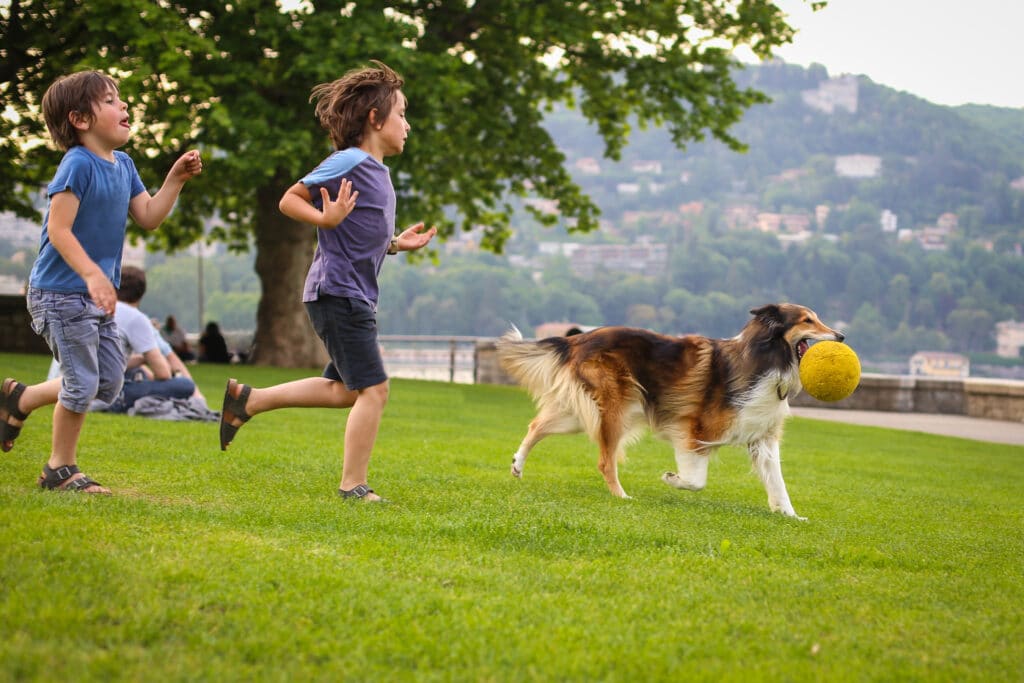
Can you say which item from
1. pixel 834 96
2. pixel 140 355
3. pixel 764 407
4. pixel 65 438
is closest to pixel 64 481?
pixel 65 438

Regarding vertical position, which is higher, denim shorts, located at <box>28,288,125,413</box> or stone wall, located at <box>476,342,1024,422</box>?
denim shorts, located at <box>28,288,125,413</box>

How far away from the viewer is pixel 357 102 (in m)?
6.02

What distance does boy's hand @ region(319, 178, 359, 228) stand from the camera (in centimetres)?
551

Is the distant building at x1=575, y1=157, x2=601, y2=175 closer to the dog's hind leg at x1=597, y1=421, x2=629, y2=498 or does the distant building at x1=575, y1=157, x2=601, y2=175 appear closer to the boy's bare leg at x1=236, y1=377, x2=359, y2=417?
the dog's hind leg at x1=597, y1=421, x2=629, y2=498

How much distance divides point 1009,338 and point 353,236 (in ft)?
297

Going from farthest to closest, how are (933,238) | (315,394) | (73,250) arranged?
(933,238), (315,394), (73,250)

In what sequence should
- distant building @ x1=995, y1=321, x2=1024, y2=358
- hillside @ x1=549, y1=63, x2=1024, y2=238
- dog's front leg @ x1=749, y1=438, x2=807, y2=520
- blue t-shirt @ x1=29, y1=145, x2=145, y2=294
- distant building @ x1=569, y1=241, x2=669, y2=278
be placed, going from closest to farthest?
1. blue t-shirt @ x1=29, y1=145, x2=145, y2=294
2. dog's front leg @ x1=749, y1=438, x2=807, y2=520
3. distant building @ x1=995, y1=321, x2=1024, y2=358
4. hillside @ x1=549, y1=63, x2=1024, y2=238
5. distant building @ x1=569, y1=241, x2=669, y2=278

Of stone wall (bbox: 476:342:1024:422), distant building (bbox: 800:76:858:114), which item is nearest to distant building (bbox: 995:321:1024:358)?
distant building (bbox: 800:76:858:114)

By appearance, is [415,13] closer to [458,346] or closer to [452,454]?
[458,346]

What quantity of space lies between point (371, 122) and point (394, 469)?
278 centimetres

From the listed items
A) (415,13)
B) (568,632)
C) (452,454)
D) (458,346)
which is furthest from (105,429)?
(458,346)

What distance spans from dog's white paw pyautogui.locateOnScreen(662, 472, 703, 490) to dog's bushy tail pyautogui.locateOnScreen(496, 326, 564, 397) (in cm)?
98

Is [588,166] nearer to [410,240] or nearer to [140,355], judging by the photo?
[140,355]

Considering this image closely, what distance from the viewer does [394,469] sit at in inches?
310
